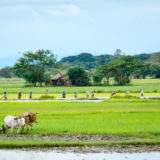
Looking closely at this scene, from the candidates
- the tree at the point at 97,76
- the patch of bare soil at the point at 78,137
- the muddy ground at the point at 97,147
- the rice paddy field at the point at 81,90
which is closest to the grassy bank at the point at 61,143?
the muddy ground at the point at 97,147

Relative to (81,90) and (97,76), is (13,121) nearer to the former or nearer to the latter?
(81,90)

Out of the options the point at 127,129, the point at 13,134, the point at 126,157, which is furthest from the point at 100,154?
the point at 13,134

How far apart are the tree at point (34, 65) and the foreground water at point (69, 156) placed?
77.3 metres

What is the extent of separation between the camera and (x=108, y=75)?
91.2m

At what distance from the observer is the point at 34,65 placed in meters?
98.2

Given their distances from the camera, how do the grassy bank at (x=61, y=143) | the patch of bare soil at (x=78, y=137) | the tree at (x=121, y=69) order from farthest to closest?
the tree at (x=121, y=69)
the patch of bare soil at (x=78, y=137)
the grassy bank at (x=61, y=143)

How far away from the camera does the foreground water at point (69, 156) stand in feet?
49.5

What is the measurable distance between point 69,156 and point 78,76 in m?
73.7

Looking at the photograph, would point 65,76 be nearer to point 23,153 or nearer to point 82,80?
point 82,80

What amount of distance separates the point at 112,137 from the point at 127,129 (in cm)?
173

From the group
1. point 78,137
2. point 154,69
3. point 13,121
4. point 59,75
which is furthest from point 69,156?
point 154,69

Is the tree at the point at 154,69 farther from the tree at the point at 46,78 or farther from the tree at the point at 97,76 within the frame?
the tree at the point at 46,78

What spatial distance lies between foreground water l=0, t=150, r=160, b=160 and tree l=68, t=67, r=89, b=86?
237 ft

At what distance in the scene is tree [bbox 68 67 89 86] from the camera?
8831 cm
